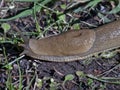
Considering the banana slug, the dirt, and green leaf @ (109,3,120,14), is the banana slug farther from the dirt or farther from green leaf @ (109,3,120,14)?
green leaf @ (109,3,120,14)

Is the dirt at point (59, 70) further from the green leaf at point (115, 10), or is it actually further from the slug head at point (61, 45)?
the green leaf at point (115, 10)

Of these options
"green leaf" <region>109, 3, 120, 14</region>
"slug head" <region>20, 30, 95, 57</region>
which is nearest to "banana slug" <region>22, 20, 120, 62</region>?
"slug head" <region>20, 30, 95, 57</region>

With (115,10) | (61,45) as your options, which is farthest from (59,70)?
(115,10)

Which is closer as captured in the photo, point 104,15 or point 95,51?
point 95,51

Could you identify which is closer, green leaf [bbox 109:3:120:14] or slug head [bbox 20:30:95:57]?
slug head [bbox 20:30:95:57]

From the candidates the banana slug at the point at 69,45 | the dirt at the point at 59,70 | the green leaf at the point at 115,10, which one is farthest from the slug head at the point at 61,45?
the green leaf at the point at 115,10

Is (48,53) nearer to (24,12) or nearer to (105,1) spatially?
(24,12)

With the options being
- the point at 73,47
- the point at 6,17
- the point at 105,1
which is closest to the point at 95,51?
the point at 73,47

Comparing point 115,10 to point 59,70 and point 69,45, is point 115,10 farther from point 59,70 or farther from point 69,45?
point 59,70
